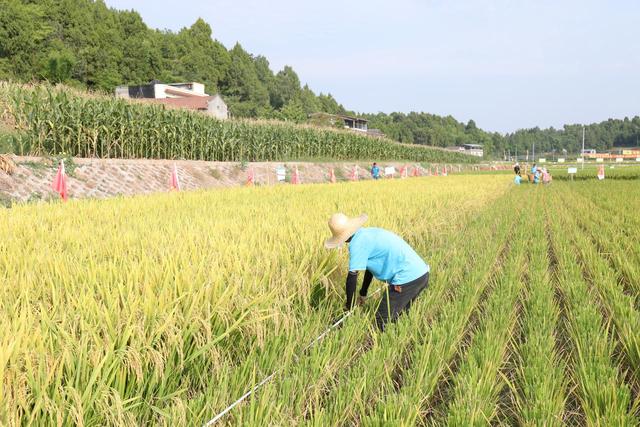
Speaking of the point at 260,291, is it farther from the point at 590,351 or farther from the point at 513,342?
the point at 590,351

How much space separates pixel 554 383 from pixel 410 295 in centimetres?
113

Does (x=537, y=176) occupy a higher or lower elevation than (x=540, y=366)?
higher

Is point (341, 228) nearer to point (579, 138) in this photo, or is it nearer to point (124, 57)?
point (124, 57)

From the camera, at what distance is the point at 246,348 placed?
2455 millimetres

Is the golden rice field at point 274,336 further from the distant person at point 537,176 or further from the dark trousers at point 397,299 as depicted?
the distant person at point 537,176

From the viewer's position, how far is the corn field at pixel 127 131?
1151 cm

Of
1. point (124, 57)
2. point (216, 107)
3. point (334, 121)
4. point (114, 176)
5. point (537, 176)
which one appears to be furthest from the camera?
point (334, 121)

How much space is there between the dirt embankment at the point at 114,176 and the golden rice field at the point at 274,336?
5753mm

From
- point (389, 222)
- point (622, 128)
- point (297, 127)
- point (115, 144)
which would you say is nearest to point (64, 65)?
point (297, 127)

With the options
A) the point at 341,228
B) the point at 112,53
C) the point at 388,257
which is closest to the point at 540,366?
the point at 388,257

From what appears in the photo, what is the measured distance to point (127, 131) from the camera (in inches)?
552

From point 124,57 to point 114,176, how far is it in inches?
1930

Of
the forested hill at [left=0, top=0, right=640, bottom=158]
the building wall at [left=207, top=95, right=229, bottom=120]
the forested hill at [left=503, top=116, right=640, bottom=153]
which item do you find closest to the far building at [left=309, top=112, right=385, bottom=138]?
the forested hill at [left=0, top=0, right=640, bottom=158]

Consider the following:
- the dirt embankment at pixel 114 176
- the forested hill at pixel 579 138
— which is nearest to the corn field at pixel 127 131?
the dirt embankment at pixel 114 176
